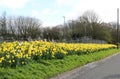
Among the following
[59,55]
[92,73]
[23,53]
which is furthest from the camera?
[59,55]

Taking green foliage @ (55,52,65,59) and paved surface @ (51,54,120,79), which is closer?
paved surface @ (51,54,120,79)

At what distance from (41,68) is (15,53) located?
140 centimetres

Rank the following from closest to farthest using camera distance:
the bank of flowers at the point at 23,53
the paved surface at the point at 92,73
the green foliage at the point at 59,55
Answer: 1. the bank of flowers at the point at 23,53
2. the paved surface at the point at 92,73
3. the green foliage at the point at 59,55

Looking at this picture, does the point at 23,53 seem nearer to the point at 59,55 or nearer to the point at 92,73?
the point at 92,73

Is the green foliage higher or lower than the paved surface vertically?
higher

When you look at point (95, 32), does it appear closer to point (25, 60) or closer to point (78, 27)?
point (78, 27)

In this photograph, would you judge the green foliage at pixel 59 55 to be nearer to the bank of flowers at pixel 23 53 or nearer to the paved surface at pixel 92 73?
the bank of flowers at pixel 23 53

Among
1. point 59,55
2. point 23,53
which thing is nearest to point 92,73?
point 23,53

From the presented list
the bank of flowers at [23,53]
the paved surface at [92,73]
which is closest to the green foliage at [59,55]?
the bank of flowers at [23,53]

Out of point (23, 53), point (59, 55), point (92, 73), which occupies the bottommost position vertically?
point (92, 73)

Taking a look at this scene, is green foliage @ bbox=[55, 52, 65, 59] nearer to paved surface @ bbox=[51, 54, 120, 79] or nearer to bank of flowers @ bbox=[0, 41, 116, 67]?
bank of flowers @ bbox=[0, 41, 116, 67]

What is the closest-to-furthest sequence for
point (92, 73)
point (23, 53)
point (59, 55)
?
point (23, 53)
point (92, 73)
point (59, 55)

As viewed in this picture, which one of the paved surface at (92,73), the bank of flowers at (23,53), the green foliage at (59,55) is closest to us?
the bank of flowers at (23,53)

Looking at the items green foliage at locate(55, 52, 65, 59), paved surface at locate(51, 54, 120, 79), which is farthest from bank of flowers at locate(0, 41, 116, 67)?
paved surface at locate(51, 54, 120, 79)
